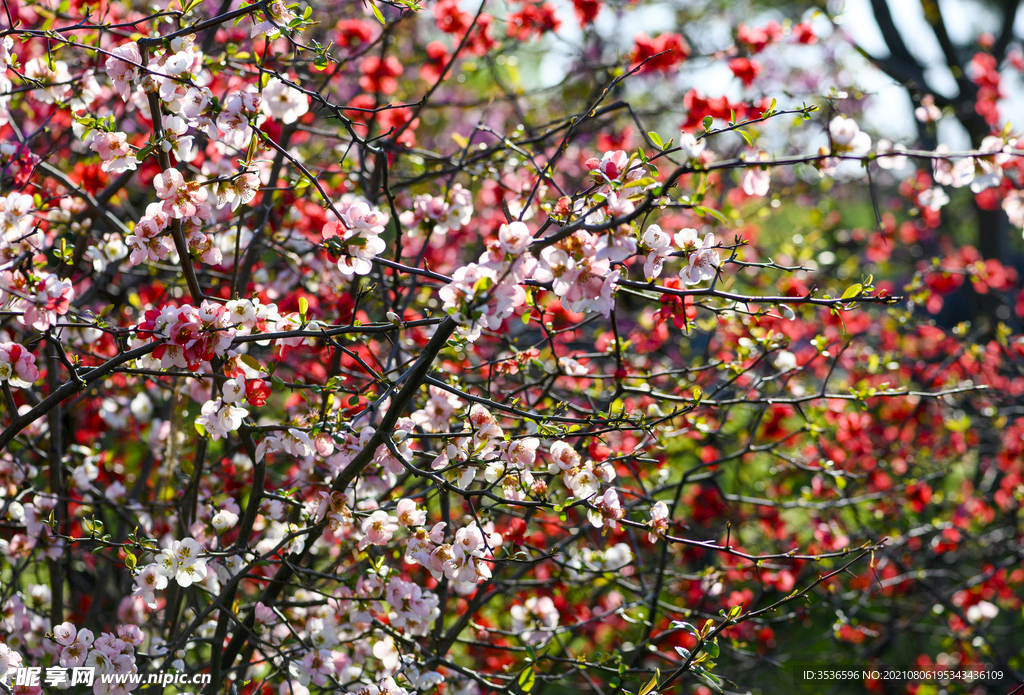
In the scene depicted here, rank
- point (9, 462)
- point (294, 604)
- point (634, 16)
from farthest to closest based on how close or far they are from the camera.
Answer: point (634, 16)
point (9, 462)
point (294, 604)

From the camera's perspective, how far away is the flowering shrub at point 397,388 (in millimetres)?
1447

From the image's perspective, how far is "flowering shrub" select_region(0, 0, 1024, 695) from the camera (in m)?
1.45

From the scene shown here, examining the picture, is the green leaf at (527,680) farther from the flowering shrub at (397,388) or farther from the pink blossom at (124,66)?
the pink blossom at (124,66)

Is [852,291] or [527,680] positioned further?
[527,680]

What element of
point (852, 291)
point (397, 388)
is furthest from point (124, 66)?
point (852, 291)

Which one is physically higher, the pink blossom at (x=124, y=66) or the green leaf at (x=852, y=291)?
the pink blossom at (x=124, y=66)

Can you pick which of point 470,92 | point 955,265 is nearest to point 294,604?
point 955,265

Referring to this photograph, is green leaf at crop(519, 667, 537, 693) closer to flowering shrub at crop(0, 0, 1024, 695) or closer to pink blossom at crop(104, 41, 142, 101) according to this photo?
flowering shrub at crop(0, 0, 1024, 695)

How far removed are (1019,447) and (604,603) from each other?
218cm

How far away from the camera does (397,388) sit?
1546 millimetres

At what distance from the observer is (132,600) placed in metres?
2.31

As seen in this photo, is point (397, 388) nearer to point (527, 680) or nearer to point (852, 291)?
point (527, 680)

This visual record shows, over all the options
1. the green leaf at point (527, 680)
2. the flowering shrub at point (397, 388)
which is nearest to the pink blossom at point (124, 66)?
the flowering shrub at point (397, 388)

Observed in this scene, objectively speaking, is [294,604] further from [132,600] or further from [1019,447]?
[1019,447]
